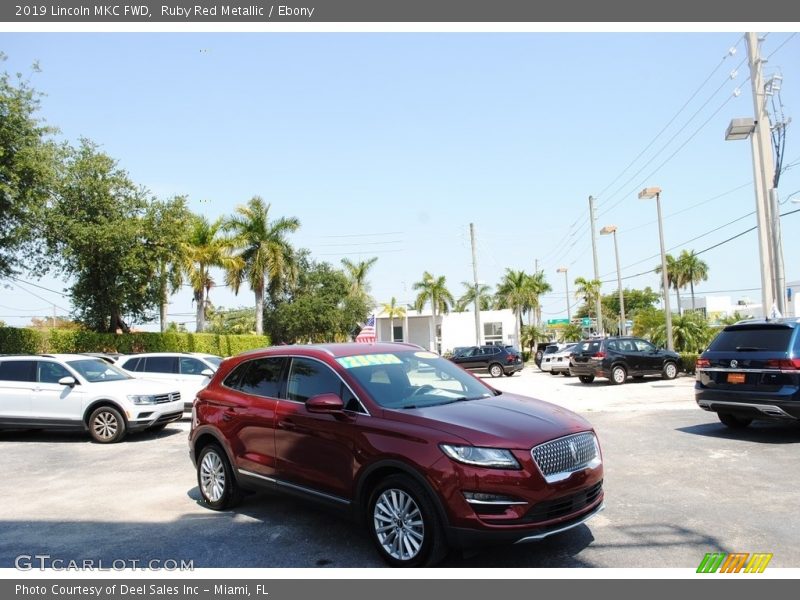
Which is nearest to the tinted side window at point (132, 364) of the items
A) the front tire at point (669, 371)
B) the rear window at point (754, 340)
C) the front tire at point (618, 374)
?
the rear window at point (754, 340)

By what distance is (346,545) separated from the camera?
5.43m

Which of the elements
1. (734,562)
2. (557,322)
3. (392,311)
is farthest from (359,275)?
(734,562)

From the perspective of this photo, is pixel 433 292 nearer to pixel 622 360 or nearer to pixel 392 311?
pixel 392 311

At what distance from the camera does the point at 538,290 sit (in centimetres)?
6519

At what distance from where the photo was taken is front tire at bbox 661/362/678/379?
76.1ft

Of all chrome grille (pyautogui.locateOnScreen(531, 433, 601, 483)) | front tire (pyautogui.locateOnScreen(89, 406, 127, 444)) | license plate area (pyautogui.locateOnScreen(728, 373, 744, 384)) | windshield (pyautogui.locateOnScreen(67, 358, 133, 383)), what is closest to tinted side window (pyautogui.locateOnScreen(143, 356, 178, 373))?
windshield (pyautogui.locateOnScreen(67, 358, 133, 383))

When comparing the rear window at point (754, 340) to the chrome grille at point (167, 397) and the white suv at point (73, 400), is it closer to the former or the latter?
the chrome grille at point (167, 397)

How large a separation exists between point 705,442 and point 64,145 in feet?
86.7

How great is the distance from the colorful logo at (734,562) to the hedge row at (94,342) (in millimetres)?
24198

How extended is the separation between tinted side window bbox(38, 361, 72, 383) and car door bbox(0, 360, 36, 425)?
0.16m

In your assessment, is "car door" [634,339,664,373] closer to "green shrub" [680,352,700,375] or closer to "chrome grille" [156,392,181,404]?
"green shrub" [680,352,700,375]

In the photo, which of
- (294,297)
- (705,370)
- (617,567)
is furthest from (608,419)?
(294,297)

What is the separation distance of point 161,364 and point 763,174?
17546 millimetres

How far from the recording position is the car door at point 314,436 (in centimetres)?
525
